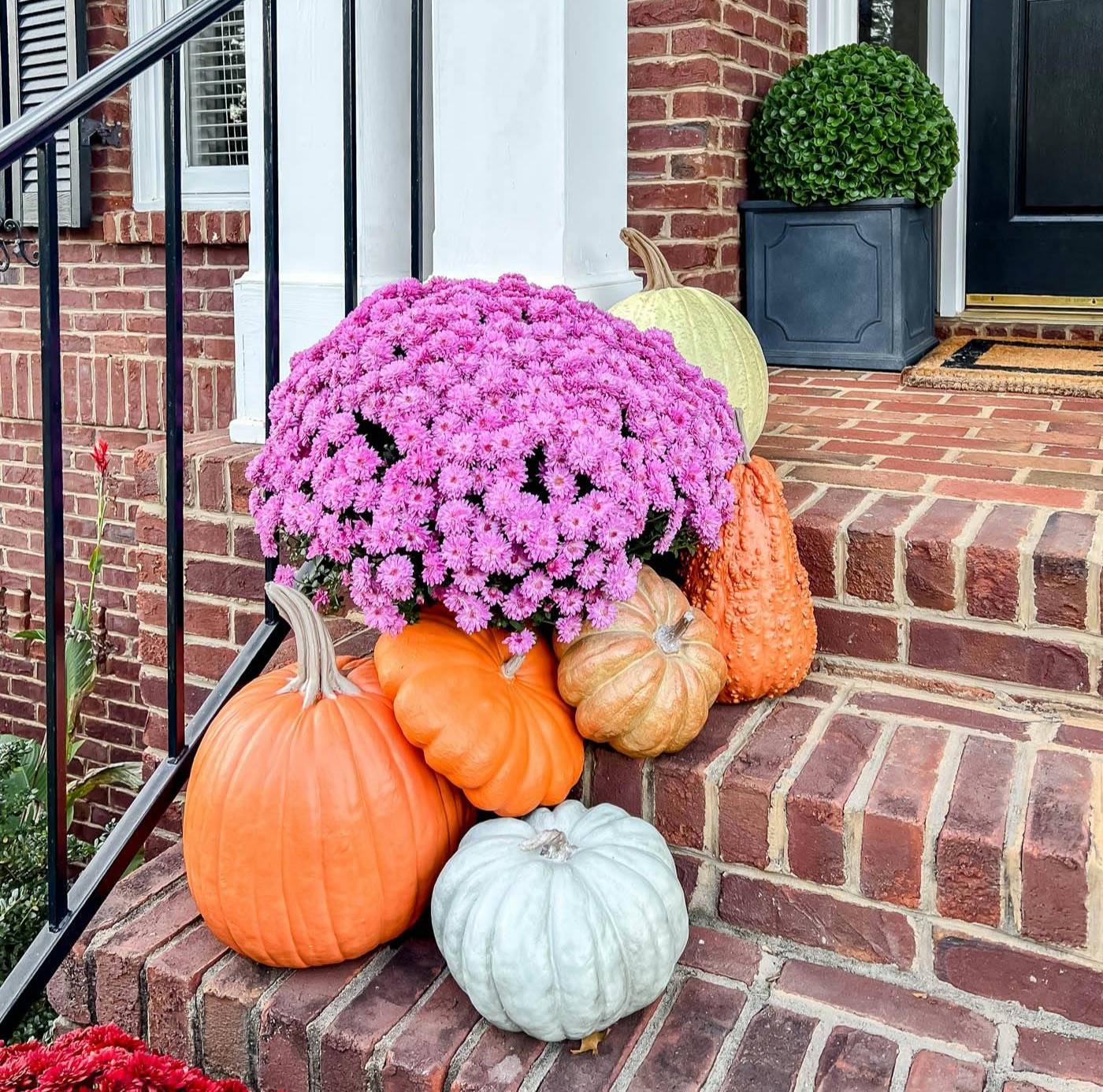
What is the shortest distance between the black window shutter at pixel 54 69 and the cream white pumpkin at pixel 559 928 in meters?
2.89

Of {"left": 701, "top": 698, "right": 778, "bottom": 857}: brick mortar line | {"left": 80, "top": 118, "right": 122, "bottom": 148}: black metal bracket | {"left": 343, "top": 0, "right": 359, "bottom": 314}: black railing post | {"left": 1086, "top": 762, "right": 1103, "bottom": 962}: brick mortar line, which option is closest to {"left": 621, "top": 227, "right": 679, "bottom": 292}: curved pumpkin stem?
{"left": 343, "top": 0, "right": 359, "bottom": 314}: black railing post

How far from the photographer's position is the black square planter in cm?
297

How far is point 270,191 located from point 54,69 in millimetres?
2384

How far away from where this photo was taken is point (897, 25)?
142 inches

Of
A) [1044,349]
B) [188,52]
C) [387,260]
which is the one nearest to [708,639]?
[387,260]

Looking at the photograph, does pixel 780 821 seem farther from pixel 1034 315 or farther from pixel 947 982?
pixel 1034 315

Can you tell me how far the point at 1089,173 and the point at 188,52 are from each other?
2719mm

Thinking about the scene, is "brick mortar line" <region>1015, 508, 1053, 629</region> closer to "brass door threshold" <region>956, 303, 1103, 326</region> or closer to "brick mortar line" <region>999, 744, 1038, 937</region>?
"brick mortar line" <region>999, 744, 1038, 937</region>

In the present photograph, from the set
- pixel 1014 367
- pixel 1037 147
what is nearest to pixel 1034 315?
pixel 1037 147

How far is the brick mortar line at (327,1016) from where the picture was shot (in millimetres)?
1200

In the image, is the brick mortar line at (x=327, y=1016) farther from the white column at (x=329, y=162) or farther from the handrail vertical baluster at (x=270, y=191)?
the white column at (x=329, y=162)

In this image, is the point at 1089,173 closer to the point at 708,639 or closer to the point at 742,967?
the point at 708,639

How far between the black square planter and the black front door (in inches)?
17.4

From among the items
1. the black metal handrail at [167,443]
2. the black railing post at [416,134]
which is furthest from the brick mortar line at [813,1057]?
the black railing post at [416,134]
